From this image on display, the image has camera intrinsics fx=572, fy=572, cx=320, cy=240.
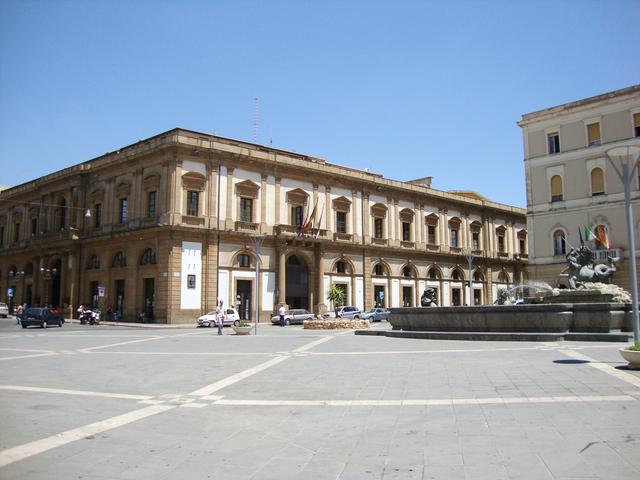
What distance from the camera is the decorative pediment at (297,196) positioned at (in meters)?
46.0

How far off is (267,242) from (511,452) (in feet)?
128

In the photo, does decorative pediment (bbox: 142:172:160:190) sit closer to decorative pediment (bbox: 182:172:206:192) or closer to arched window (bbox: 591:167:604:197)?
decorative pediment (bbox: 182:172:206:192)

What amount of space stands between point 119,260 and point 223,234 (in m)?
9.21

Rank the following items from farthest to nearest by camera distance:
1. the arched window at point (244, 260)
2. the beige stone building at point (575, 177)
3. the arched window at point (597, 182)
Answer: the arched window at point (244, 260), the arched window at point (597, 182), the beige stone building at point (575, 177)

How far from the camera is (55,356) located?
54.0 ft

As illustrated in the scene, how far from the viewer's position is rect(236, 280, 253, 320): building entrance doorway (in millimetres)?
42562

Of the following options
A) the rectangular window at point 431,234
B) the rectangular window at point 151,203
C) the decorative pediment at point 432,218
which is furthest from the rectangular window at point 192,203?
the rectangular window at point 431,234

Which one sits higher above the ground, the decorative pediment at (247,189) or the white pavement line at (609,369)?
the decorative pediment at (247,189)

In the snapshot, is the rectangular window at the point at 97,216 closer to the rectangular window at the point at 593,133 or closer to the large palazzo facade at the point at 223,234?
the large palazzo facade at the point at 223,234

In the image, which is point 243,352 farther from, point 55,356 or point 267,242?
point 267,242

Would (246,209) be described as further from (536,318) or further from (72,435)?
(72,435)

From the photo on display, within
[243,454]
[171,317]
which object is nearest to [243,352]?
[243,454]

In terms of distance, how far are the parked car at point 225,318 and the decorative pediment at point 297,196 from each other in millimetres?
10804

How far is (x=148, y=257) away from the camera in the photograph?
136 feet
